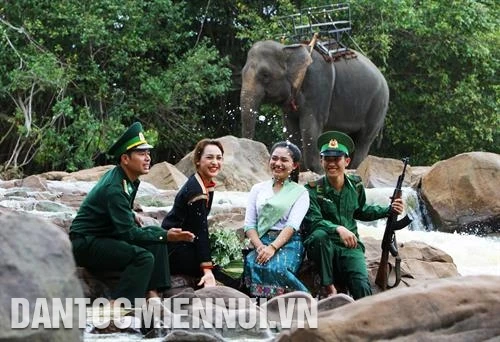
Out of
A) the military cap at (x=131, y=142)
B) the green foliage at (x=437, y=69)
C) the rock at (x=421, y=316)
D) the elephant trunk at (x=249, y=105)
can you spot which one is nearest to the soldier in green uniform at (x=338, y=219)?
the military cap at (x=131, y=142)

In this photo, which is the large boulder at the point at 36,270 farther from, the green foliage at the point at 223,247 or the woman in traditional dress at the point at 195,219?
the green foliage at the point at 223,247

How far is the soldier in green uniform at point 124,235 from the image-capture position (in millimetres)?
6094

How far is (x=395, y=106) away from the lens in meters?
22.4

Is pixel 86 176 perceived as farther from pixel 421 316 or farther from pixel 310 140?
pixel 421 316

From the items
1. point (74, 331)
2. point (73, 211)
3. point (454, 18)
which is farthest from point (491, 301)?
point (454, 18)

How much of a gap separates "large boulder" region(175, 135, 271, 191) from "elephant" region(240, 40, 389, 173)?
169 centimetres

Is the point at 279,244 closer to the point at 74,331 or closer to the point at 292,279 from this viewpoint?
the point at 292,279

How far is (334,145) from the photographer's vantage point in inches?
267

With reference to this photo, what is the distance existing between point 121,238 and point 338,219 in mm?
1406

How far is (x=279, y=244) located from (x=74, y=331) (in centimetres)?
332

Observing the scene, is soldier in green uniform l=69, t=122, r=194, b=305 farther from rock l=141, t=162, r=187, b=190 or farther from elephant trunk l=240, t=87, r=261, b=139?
elephant trunk l=240, t=87, r=261, b=139

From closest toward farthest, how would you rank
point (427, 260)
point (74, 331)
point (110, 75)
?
point (74, 331) → point (427, 260) → point (110, 75)

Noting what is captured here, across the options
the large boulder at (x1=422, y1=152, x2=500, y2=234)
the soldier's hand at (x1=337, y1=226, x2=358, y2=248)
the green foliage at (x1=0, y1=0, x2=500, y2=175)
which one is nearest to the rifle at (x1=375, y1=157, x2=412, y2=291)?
the soldier's hand at (x1=337, y1=226, x2=358, y2=248)

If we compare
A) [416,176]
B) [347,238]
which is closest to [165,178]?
[416,176]
